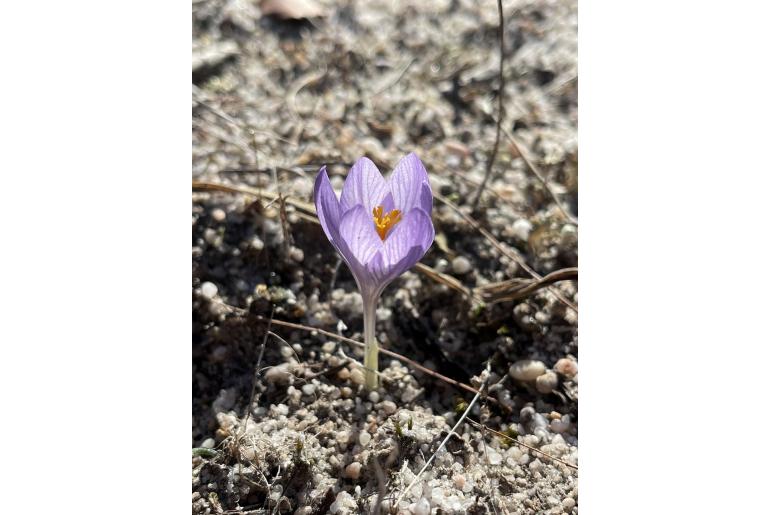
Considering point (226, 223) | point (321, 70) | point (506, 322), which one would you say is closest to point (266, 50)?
point (321, 70)

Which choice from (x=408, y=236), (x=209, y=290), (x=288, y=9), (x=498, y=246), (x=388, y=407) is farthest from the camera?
(x=288, y=9)

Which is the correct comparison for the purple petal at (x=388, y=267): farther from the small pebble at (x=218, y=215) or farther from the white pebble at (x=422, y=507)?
the small pebble at (x=218, y=215)

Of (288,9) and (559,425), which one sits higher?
(288,9)

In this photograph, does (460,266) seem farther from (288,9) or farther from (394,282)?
(288,9)

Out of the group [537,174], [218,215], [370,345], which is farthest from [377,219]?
[537,174]

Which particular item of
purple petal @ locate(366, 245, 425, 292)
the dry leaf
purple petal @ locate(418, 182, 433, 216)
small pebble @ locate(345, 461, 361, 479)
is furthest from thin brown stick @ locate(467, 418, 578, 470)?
the dry leaf

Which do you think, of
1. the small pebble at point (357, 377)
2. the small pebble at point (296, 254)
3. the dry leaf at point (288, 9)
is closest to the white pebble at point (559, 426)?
the small pebble at point (357, 377)
